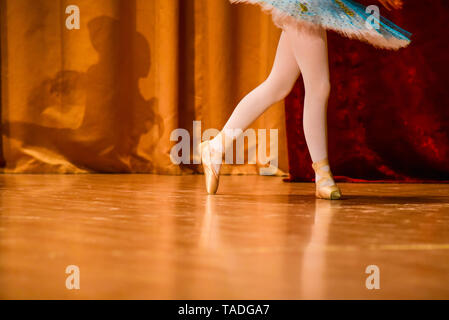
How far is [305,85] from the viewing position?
6.05 feet

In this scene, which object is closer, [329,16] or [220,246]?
[220,246]

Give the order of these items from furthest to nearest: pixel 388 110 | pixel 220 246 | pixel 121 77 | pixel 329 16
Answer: pixel 121 77, pixel 388 110, pixel 329 16, pixel 220 246

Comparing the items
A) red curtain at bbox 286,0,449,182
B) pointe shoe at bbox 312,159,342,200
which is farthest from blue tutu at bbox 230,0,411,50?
→ red curtain at bbox 286,0,449,182

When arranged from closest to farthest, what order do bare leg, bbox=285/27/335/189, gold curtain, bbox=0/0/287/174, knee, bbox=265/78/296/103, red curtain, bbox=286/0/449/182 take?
bare leg, bbox=285/27/335/189, knee, bbox=265/78/296/103, red curtain, bbox=286/0/449/182, gold curtain, bbox=0/0/287/174

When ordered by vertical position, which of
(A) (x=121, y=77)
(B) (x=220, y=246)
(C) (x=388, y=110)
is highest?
(A) (x=121, y=77)

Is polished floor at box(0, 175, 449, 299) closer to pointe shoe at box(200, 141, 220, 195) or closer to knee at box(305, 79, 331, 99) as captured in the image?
pointe shoe at box(200, 141, 220, 195)

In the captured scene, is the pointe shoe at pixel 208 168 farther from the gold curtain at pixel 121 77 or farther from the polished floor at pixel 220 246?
the gold curtain at pixel 121 77

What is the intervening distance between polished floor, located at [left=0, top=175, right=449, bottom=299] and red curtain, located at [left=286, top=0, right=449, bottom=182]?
0.88 m

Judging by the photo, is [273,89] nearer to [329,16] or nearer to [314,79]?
A: [314,79]

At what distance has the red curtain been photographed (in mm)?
2795

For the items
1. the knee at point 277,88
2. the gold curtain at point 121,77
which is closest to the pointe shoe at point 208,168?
the knee at point 277,88

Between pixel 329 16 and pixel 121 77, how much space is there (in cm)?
179

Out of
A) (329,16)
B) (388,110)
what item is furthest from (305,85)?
(388,110)

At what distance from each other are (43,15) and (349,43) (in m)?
1.68
